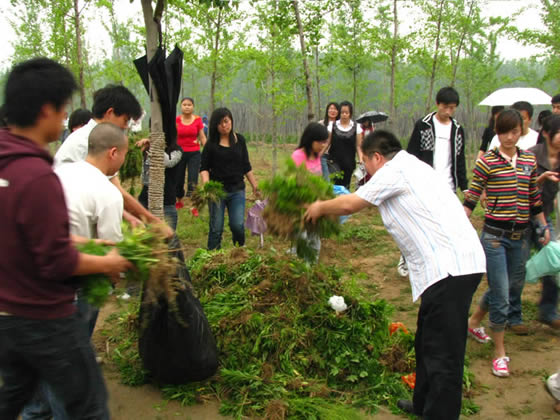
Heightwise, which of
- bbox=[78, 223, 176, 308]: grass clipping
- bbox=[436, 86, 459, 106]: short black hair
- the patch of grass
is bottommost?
the patch of grass

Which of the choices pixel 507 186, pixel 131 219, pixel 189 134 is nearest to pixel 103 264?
pixel 131 219

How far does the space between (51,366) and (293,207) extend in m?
1.93

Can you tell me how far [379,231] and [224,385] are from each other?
524 centimetres

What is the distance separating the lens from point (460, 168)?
5.57 metres

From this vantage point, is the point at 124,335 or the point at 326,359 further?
the point at 124,335

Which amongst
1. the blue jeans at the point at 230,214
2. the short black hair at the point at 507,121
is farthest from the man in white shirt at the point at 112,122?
the short black hair at the point at 507,121

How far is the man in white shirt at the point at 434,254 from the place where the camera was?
283 centimetres

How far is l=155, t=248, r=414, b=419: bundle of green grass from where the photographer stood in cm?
341

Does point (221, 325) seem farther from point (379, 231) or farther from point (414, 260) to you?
point (379, 231)

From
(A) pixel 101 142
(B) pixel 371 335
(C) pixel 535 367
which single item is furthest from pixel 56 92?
(C) pixel 535 367

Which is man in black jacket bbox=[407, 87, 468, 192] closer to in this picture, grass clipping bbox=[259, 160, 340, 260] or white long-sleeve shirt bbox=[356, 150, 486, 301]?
grass clipping bbox=[259, 160, 340, 260]

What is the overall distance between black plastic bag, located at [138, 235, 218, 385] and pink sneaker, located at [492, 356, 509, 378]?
2.36 metres

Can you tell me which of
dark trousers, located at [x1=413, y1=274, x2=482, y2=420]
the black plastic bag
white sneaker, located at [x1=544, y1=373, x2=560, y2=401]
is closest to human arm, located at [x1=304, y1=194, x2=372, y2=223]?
dark trousers, located at [x1=413, y1=274, x2=482, y2=420]

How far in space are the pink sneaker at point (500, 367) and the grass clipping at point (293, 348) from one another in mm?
714
